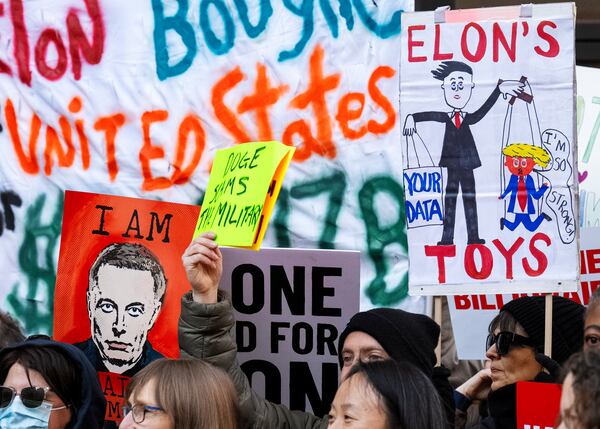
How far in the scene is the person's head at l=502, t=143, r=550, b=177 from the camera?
152 inches

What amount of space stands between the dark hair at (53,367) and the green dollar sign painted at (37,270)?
1.16 m

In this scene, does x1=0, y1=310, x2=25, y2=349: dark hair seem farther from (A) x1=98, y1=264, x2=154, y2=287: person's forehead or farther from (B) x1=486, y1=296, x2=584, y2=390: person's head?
(B) x1=486, y1=296, x2=584, y2=390: person's head

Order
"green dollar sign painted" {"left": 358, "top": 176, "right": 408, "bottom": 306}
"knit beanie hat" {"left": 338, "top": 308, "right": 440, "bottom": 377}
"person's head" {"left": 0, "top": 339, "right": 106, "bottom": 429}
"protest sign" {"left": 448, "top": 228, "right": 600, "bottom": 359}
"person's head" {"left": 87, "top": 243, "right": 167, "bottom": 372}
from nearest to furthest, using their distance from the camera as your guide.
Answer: "knit beanie hat" {"left": 338, "top": 308, "right": 440, "bottom": 377} < "person's head" {"left": 0, "top": 339, "right": 106, "bottom": 429} < "person's head" {"left": 87, "top": 243, "right": 167, "bottom": 372} < "protest sign" {"left": 448, "top": 228, "right": 600, "bottom": 359} < "green dollar sign painted" {"left": 358, "top": 176, "right": 408, "bottom": 306}

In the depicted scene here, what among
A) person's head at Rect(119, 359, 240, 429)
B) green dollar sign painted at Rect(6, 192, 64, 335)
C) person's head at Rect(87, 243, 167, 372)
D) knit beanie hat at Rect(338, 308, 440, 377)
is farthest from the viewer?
green dollar sign painted at Rect(6, 192, 64, 335)

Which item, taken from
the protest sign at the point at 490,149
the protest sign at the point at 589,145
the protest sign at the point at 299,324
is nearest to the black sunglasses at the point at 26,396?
the protest sign at the point at 299,324

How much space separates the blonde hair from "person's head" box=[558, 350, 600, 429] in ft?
5.47

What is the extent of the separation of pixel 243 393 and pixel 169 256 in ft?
2.72

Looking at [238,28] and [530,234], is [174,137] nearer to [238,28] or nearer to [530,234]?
[238,28]

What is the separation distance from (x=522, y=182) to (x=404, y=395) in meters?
1.17

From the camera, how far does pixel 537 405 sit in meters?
3.28

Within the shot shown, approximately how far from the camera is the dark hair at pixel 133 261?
4.23m

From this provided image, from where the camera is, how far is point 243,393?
140 inches

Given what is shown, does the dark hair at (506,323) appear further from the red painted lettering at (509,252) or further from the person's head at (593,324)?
the person's head at (593,324)

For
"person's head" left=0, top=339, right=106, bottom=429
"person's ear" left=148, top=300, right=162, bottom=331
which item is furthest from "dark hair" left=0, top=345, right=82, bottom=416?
"person's ear" left=148, top=300, right=162, bottom=331
